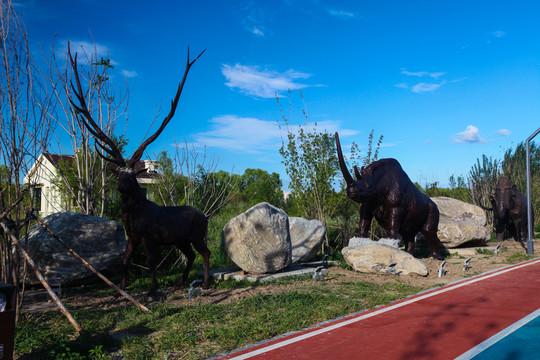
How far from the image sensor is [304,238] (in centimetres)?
1123

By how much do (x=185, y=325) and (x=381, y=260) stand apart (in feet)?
17.8

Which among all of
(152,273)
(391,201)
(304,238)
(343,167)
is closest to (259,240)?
(152,273)

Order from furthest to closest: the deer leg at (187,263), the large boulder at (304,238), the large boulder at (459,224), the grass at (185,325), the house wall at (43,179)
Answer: the large boulder at (459,224)
the large boulder at (304,238)
the deer leg at (187,263)
the house wall at (43,179)
the grass at (185,325)

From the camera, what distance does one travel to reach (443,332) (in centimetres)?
516

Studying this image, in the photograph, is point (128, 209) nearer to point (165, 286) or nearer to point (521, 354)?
point (165, 286)

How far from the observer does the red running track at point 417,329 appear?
4.47 metres

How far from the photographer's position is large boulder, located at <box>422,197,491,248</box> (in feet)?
44.6

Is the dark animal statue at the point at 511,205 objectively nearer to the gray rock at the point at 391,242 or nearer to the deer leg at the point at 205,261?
the gray rock at the point at 391,242

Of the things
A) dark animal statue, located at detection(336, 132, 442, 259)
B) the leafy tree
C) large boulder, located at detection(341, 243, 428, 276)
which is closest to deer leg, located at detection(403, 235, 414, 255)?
dark animal statue, located at detection(336, 132, 442, 259)

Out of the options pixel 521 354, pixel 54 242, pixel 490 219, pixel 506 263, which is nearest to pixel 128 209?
pixel 54 242

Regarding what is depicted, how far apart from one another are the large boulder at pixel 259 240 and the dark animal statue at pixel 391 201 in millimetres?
2446

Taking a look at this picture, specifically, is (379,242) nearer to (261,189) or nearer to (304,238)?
(304,238)

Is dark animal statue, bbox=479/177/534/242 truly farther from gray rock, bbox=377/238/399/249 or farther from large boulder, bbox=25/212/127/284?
large boulder, bbox=25/212/127/284

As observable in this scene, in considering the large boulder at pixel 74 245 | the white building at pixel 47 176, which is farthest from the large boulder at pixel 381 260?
the large boulder at pixel 74 245
